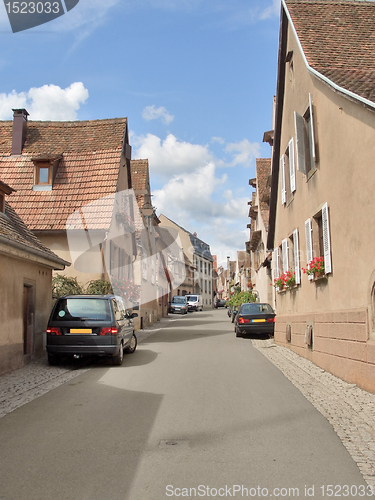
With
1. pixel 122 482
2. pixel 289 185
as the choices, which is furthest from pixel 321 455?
pixel 289 185

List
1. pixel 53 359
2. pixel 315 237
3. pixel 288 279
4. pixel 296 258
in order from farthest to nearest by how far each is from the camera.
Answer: pixel 288 279, pixel 296 258, pixel 315 237, pixel 53 359

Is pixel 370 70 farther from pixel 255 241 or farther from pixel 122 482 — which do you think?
pixel 255 241

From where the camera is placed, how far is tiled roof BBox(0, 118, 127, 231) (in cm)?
1875

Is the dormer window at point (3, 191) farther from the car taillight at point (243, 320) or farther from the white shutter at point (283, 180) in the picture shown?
the car taillight at point (243, 320)

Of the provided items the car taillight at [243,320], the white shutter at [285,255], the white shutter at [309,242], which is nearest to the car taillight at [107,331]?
the white shutter at [309,242]

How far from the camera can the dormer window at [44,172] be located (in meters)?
20.0

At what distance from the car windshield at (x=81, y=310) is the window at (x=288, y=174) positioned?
20.2 ft

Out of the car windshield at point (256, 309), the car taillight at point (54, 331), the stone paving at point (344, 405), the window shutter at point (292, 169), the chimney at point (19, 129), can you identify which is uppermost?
the chimney at point (19, 129)

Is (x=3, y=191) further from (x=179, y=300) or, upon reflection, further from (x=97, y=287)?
(x=179, y=300)

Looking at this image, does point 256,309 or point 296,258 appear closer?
point 296,258

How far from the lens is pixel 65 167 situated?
2073 centimetres

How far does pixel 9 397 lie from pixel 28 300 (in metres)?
5.27

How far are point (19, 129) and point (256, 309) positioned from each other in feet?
42.3

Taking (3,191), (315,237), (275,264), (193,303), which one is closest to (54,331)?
(3,191)
